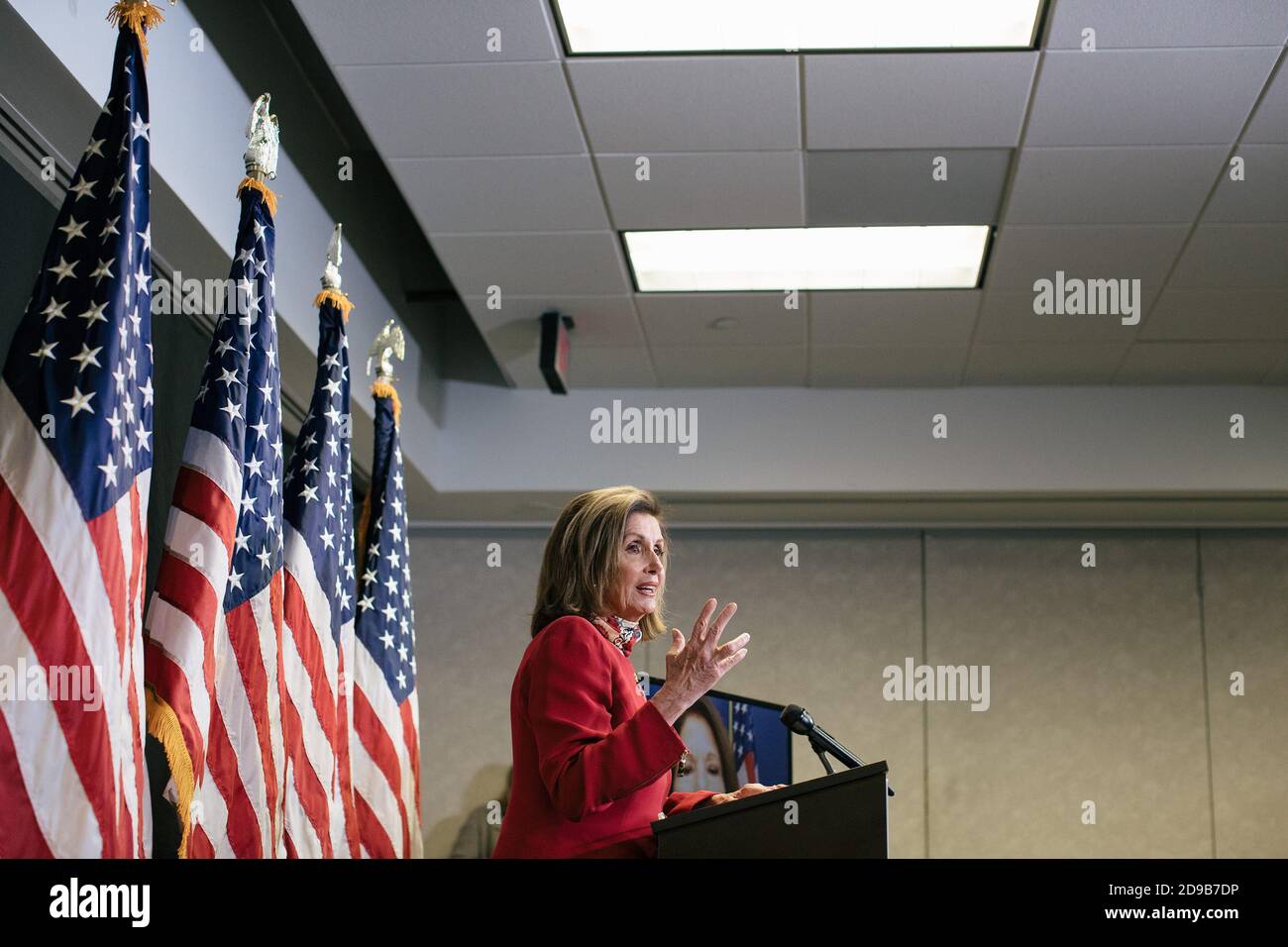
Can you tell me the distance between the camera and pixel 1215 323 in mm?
5379

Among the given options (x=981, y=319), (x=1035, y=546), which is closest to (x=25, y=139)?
(x=981, y=319)

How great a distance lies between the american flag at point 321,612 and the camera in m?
3.38

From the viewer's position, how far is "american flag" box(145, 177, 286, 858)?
9.03 ft

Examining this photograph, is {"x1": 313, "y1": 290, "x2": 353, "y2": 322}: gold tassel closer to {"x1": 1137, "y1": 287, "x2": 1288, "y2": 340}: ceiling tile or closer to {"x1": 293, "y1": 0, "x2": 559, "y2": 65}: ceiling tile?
{"x1": 293, "y1": 0, "x2": 559, "y2": 65}: ceiling tile

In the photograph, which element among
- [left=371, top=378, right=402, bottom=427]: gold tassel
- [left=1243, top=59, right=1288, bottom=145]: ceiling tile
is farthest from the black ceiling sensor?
[left=1243, top=59, right=1288, bottom=145]: ceiling tile

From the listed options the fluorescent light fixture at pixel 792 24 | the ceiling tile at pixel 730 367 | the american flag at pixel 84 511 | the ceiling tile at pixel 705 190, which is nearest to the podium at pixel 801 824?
the american flag at pixel 84 511

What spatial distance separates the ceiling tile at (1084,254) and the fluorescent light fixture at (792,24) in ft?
3.96

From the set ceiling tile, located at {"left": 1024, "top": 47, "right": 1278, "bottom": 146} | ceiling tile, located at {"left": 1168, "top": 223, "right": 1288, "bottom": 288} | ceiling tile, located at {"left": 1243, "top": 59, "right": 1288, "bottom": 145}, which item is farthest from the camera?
ceiling tile, located at {"left": 1168, "top": 223, "right": 1288, "bottom": 288}

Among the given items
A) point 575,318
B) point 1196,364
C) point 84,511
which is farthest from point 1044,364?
point 84,511

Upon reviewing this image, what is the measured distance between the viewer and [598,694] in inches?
74.1

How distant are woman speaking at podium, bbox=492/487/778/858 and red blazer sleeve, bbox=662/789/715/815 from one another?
0.14m

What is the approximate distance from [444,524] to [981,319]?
10.2 ft

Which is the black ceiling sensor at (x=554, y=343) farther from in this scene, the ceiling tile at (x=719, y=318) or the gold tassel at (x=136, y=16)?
the gold tassel at (x=136, y=16)
